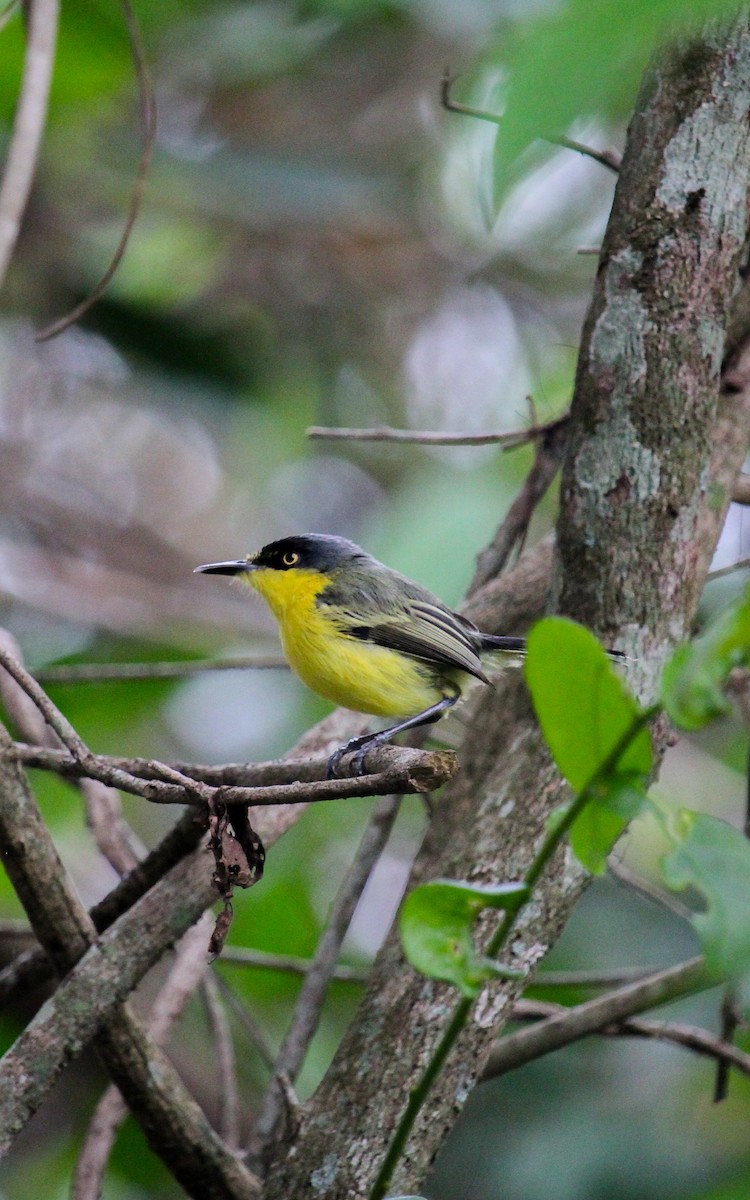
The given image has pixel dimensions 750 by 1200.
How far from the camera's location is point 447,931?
1.41 meters

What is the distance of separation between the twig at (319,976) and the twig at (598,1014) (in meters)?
0.51

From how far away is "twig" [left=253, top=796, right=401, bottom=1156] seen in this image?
325cm

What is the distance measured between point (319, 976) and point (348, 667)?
884 mm

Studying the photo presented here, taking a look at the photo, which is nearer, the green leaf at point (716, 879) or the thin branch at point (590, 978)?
the green leaf at point (716, 879)

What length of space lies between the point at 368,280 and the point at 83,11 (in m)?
2.97

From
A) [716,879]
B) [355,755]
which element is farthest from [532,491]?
[716,879]

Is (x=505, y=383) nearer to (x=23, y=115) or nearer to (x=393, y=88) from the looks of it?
(x=393, y=88)

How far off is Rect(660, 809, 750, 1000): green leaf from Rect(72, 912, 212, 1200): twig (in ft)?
6.36

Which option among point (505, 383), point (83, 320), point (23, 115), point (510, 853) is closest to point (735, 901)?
point (510, 853)

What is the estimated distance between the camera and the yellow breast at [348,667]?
3.44 m

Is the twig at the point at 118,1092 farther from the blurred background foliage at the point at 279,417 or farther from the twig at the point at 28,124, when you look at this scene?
the twig at the point at 28,124

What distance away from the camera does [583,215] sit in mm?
7457

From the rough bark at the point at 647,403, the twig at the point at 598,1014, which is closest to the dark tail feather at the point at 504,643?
the rough bark at the point at 647,403

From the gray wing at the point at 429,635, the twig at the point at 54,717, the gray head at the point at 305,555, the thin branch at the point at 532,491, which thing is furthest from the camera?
the gray head at the point at 305,555
